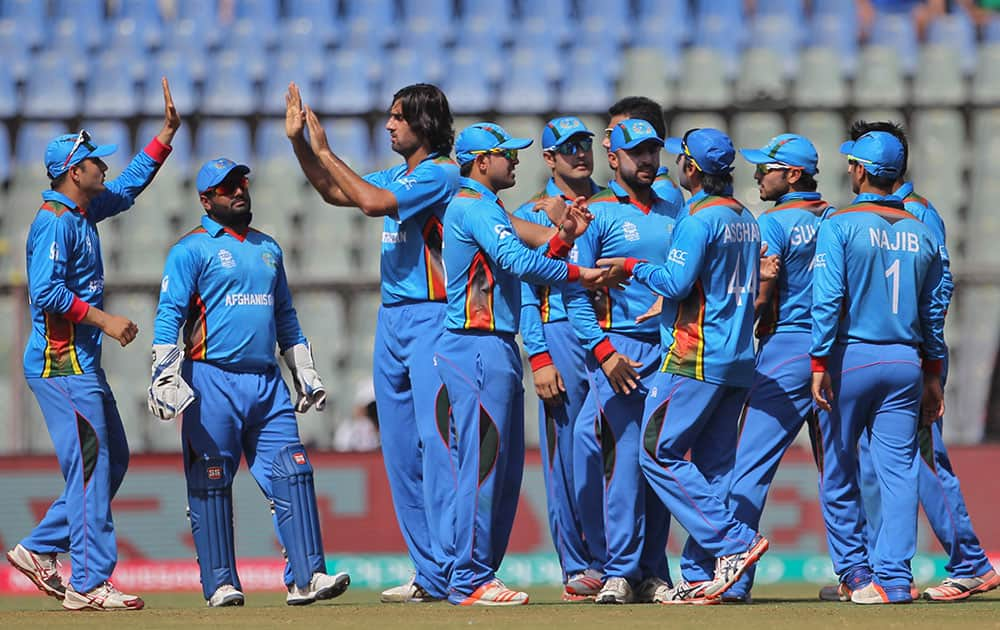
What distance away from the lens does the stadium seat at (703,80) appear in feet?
55.2

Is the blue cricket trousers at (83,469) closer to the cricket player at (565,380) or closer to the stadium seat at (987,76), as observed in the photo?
the cricket player at (565,380)

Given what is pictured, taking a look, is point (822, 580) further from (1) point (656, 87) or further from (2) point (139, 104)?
(2) point (139, 104)

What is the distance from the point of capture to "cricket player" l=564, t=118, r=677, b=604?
8203mm

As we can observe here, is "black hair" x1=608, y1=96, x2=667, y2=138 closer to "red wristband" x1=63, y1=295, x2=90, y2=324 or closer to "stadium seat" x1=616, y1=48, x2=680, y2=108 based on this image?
"red wristband" x1=63, y1=295, x2=90, y2=324

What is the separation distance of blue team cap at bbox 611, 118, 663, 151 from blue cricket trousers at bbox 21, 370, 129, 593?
2958 millimetres

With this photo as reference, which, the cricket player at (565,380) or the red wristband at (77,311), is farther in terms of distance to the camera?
the cricket player at (565,380)

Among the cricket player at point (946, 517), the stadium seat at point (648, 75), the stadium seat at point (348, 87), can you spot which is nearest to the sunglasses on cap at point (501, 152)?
the cricket player at point (946, 517)

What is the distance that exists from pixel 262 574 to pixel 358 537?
30.3 inches

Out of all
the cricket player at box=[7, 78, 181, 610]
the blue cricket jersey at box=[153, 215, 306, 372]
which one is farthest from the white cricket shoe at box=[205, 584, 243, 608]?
the blue cricket jersey at box=[153, 215, 306, 372]

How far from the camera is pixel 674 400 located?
780cm

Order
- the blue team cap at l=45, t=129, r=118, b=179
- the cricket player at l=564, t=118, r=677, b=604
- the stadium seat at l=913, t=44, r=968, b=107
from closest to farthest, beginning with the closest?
the cricket player at l=564, t=118, r=677, b=604
the blue team cap at l=45, t=129, r=118, b=179
the stadium seat at l=913, t=44, r=968, b=107

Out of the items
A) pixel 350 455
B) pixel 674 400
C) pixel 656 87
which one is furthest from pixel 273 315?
pixel 656 87

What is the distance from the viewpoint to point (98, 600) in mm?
8273

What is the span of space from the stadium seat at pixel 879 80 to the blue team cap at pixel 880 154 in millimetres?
8452
